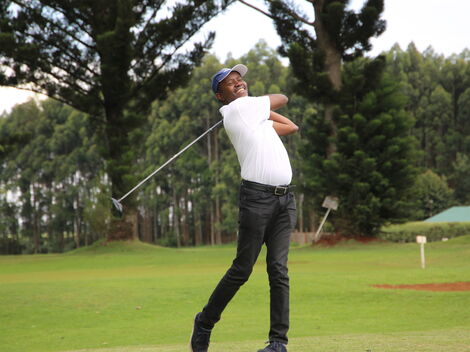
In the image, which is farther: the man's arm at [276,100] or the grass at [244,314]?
the grass at [244,314]

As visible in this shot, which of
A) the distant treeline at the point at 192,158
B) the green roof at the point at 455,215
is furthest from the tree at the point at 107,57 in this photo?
the green roof at the point at 455,215

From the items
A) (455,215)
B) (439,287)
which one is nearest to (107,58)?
(439,287)

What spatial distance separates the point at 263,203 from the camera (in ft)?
14.5

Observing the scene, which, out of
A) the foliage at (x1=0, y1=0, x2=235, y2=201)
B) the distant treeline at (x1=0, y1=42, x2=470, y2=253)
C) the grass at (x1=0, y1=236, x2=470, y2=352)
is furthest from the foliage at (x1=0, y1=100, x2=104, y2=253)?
the grass at (x1=0, y1=236, x2=470, y2=352)

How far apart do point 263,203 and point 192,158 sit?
60.0 metres

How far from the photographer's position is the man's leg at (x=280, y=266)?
177 inches

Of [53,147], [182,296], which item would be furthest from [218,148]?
[182,296]

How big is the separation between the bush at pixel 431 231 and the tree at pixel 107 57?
19.3m

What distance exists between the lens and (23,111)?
247ft

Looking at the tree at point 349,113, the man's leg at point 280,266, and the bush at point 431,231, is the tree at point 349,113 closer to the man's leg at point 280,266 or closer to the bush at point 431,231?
the bush at point 431,231

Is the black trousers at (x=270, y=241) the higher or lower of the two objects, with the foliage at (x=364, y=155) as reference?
lower

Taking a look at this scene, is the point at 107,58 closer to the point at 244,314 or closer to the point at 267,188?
the point at 244,314

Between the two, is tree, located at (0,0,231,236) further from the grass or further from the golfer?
the golfer

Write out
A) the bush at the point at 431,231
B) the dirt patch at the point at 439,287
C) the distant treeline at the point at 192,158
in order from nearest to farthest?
the dirt patch at the point at 439,287
the bush at the point at 431,231
the distant treeline at the point at 192,158
